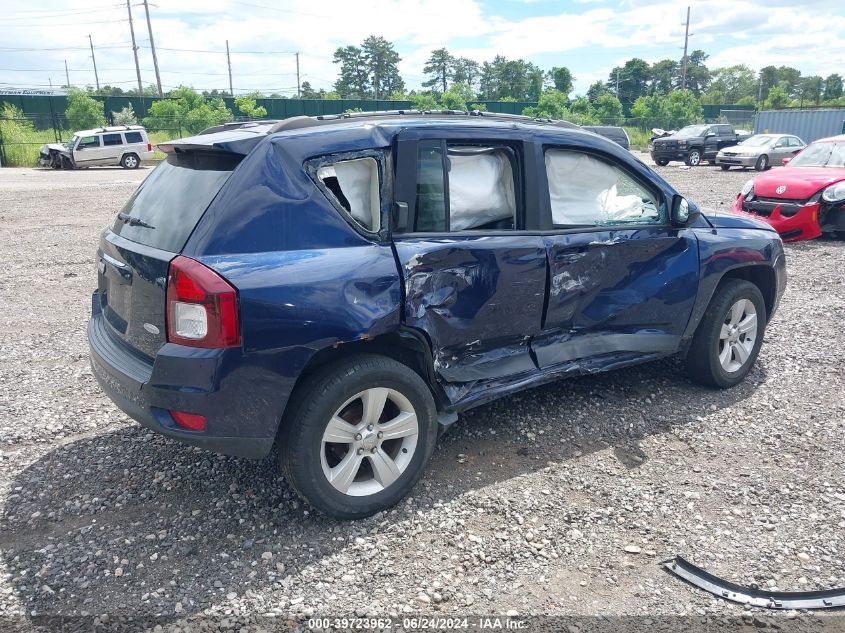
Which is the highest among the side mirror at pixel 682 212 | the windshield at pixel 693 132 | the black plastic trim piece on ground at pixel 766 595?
the side mirror at pixel 682 212

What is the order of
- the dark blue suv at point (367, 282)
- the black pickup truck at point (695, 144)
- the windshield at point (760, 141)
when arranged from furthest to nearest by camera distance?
the black pickup truck at point (695, 144), the windshield at point (760, 141), the dark blue suv at point (367, 282)

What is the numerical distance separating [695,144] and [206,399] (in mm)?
29556

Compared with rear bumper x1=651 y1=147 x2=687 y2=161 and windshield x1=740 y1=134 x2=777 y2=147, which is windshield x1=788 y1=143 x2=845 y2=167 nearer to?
windshield x1=740 y1=134 x2=777 y2=147

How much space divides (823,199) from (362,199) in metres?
9.69

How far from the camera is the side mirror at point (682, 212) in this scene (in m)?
4.34

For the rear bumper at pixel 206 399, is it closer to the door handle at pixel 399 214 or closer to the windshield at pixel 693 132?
the door handle at pixel 399 214

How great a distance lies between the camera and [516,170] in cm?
381

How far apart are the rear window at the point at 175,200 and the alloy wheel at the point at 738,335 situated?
3528 mm

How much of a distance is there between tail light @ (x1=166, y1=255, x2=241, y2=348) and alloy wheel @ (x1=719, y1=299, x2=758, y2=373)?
11.4 ft

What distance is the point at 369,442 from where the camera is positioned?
324cm

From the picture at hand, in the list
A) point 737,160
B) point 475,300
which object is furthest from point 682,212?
point 737,160

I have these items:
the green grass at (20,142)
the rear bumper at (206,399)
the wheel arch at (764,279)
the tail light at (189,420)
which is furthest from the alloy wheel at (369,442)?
the green grass at (20,142)

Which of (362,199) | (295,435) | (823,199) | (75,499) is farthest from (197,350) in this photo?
(823,199)

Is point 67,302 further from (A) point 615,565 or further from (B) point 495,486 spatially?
(A) point 615,565
